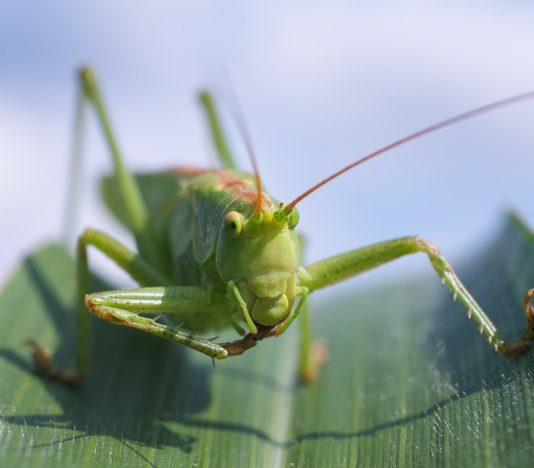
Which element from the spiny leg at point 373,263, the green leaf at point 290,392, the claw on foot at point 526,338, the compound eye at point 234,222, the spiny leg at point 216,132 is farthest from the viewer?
the spiny leg at point 216,132

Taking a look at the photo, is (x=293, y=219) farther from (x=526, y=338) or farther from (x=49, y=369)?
(x=49, y=369)

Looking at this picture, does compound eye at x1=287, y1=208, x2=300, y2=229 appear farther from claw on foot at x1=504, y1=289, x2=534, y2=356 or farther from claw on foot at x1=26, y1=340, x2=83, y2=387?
claw on foot at x1=26, y1=340, x2=83, y2=387

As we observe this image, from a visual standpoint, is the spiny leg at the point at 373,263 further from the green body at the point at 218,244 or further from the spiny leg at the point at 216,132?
the spiny leg at the point at 216,132

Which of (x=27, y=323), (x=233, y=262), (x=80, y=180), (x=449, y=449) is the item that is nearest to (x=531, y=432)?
(x=449, y=449)

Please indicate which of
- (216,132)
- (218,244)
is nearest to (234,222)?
(218,244)

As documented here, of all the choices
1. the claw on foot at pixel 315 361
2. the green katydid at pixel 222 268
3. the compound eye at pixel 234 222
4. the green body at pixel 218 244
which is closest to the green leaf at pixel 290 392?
the claw on foot at pixel 315 361

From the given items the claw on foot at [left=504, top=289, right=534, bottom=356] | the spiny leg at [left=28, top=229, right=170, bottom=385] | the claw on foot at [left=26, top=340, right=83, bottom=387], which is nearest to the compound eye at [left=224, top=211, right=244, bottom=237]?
the spiny leg at [left=28, top=229, right=170, bottom=385]

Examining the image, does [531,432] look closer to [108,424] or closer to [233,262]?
[233,262]
